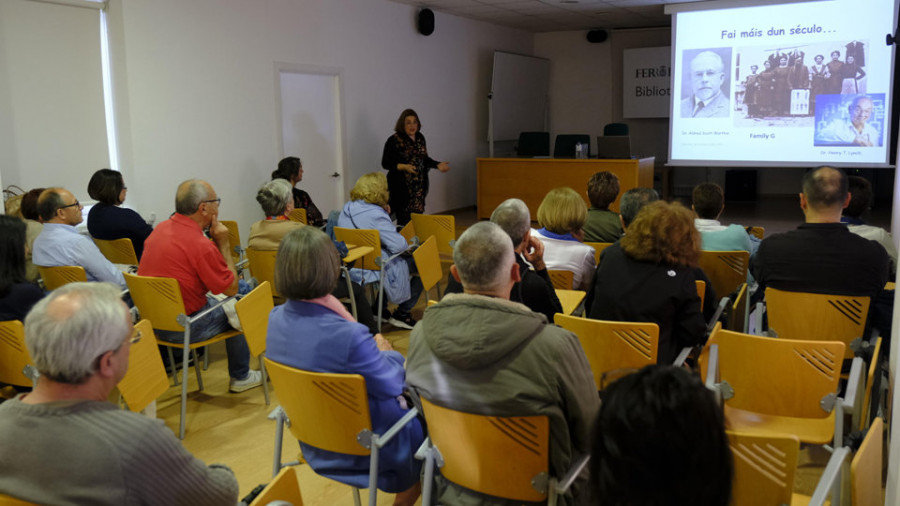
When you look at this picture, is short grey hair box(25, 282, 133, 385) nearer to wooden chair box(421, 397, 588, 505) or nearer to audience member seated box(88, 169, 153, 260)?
wooden chair box(421, 397, 588, 505)

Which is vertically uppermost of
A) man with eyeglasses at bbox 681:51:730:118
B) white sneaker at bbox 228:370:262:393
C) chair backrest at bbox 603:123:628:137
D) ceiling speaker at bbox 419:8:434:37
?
ceiling speaker at bbox 419:8:434:37

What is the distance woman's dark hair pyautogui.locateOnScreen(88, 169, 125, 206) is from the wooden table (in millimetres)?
5827

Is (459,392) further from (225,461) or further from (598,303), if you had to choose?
(225,461)

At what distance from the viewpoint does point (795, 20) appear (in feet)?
25.8

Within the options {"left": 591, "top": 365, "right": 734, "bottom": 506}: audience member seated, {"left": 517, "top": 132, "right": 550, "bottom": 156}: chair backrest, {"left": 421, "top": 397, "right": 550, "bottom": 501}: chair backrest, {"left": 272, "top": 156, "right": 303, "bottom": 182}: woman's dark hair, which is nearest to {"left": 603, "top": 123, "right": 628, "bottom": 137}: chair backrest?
{"left": 517, "top": 132, "right": 550, "bottom": 156}: chair backrest

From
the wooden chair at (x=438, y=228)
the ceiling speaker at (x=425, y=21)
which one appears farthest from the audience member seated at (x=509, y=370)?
the ceiling speaker at (x=425, y=21)

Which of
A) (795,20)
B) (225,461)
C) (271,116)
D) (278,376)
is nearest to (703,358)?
(278,376)

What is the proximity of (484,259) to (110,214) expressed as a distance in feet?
11.5

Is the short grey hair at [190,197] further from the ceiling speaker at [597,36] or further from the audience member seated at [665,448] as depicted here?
the ceiling speaker at [597,36]

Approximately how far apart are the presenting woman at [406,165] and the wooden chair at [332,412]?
588 centimetres

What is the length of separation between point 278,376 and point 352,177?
22.4ft

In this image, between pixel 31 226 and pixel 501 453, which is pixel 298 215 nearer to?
pixel 31 226

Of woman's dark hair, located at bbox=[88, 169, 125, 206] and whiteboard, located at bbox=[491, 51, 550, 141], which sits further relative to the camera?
whiteboard, located at bbox=[491, 51, 550, 141]

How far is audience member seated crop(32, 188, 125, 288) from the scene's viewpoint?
152 inches
